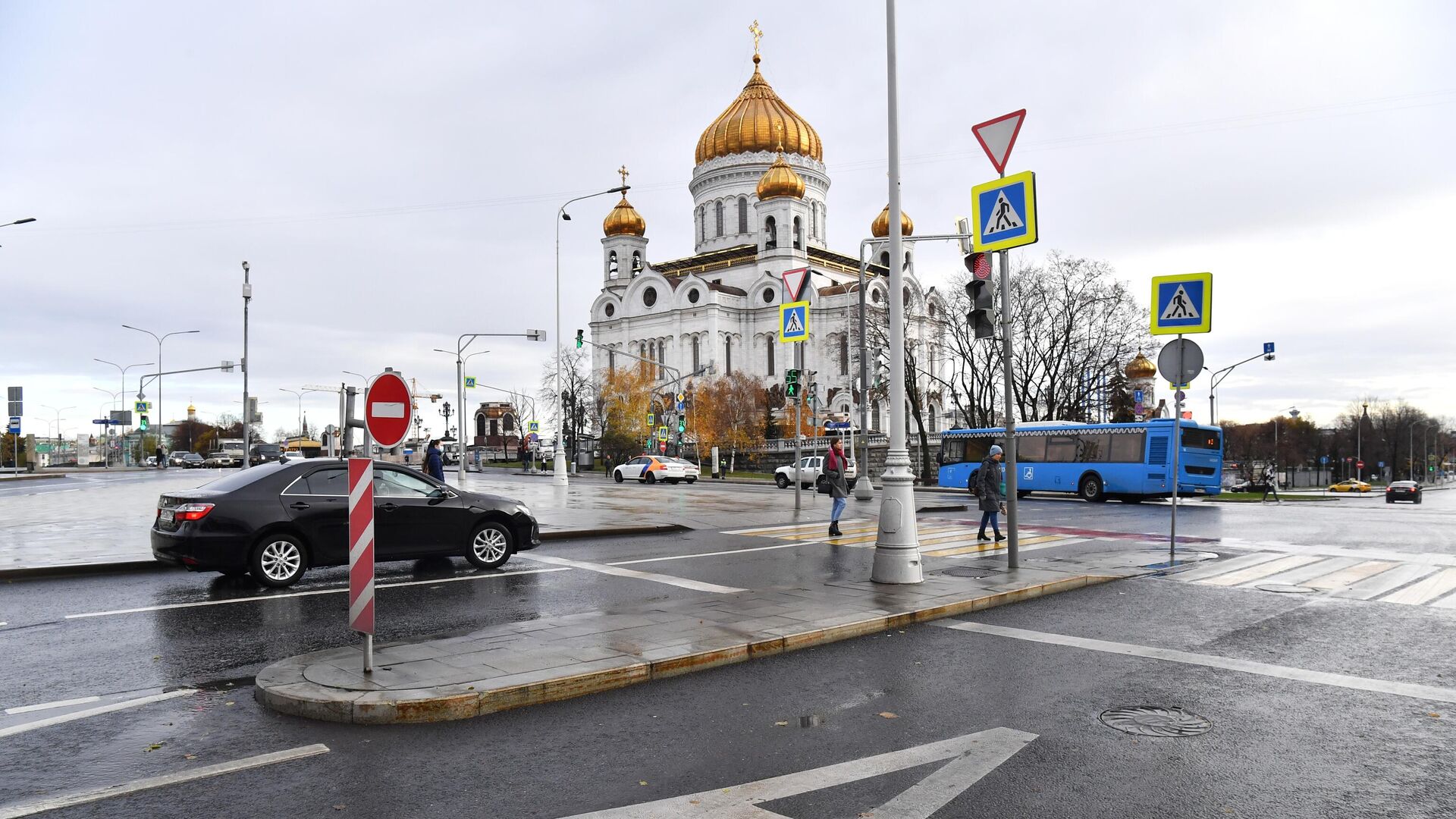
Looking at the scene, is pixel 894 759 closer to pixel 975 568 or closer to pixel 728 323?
pixel 975 568

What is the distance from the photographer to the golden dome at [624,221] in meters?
99.2

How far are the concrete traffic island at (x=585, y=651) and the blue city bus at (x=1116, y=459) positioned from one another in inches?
869

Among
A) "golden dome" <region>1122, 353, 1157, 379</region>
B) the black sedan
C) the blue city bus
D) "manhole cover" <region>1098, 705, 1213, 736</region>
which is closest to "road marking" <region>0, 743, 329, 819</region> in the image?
"manhole cover" <region>1098, 705, 1213, 736</region>

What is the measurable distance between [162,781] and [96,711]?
170 centimetres

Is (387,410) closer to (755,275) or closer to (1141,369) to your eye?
(1141,369)

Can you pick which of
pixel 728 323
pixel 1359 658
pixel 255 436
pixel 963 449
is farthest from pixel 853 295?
Answer: pixel 255 436

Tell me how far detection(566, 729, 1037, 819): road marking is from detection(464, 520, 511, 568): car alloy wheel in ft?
28.1

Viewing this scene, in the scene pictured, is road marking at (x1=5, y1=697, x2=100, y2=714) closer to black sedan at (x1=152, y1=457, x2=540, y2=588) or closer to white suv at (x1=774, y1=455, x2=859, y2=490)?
black sedan at (x1=152, y1=457, x2=540, y2=588)

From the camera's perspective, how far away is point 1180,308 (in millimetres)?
13625

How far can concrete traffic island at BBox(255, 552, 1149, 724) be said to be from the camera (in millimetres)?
5855

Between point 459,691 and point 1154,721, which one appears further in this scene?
point 459,691

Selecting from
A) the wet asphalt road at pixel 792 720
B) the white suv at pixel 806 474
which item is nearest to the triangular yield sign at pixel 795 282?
the wet asphalt road at pixel 792 720

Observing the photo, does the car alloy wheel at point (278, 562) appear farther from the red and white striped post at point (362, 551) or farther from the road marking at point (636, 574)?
the red and white striped post at point (362, 551)

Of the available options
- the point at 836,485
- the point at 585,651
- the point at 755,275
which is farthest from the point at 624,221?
the point at 585,651
